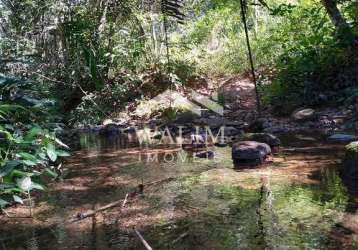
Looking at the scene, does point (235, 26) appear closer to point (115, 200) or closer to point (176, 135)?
point (176, 135)

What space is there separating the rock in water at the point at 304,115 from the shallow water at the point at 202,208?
106 inches

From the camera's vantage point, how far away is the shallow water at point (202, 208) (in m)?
3.08

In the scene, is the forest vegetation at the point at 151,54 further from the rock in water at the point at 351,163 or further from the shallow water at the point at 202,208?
the rock in water at the point at 351,163

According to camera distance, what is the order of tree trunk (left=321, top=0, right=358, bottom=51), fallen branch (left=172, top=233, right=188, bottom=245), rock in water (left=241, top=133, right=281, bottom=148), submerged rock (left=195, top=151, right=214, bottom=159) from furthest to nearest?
tree trunk (left=321, top=0, right=358, bottom=51)
rock in water (left=241, top=133, right=281, bottom=148)
submerged rock (left=195, top=151, right=214, bottom=159)
fallen branch (left=172, top=233, right=188, bottom=245)

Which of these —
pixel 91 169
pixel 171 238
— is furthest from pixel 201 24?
pixel 171 238

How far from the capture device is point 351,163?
4.39 m

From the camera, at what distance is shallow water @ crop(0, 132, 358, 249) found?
3.08 metres

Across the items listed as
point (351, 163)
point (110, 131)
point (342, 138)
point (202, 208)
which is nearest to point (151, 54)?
point (110, 131)

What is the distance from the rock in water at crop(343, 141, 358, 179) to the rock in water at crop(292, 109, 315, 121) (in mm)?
4117

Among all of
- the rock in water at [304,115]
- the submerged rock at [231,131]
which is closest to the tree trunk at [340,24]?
the rock in water at [304,115]

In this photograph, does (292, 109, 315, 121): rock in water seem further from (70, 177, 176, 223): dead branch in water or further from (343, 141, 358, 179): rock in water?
(70, 177, 176, 223): dead branch in water

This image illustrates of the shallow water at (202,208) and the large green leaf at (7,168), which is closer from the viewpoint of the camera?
the shallow water at (202,208)

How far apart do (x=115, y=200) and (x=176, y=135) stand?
4.61 meters

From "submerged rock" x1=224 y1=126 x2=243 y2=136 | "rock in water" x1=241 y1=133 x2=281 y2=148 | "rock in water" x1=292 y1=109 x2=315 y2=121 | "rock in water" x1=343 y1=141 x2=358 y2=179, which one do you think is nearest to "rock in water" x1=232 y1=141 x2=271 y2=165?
"rock in water" x1=241 y1=133 x2=281 y2=148
